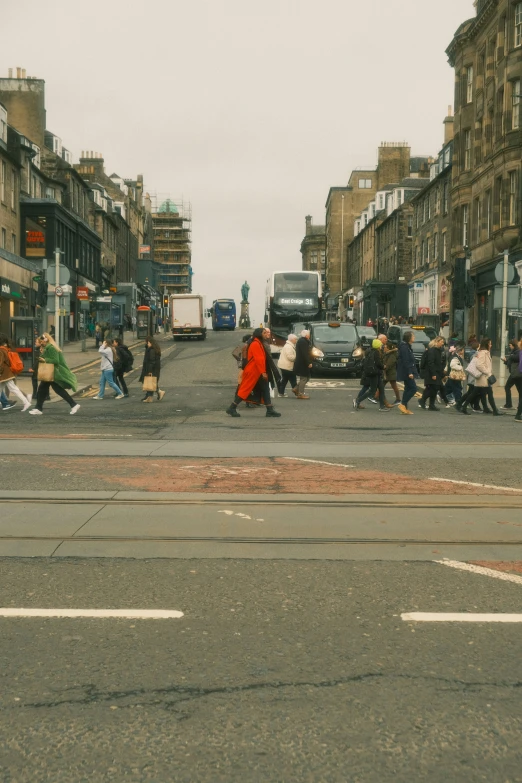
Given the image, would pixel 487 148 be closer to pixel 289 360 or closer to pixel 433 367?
pixel 289 360

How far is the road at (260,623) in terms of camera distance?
3.50 m

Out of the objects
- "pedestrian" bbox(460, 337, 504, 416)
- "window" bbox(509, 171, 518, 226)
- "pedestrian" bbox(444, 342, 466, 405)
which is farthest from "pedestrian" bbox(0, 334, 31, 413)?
"window" bbox(509, 171, 518, 226)

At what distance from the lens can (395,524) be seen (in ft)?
25.9

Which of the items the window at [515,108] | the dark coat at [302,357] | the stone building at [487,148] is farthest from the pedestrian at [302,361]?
the window at [515,108]

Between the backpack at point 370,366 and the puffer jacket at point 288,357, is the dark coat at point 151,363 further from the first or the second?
the backpack at point 370,366

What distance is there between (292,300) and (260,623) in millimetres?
45023

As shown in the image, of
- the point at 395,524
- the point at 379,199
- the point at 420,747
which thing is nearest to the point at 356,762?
the point at 420,747

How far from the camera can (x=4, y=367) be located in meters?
20.2

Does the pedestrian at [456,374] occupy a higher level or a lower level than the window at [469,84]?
lower

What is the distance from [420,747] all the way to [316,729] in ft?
1.38

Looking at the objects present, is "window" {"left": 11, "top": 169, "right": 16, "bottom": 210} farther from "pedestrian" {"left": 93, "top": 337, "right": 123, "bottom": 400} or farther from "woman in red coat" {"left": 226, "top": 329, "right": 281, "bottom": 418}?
"woman in red coat" {"left": 226, "top": 329, "right": 281, "bottom": 418}

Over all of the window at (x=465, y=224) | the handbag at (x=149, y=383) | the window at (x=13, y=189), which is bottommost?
the handbag at (x=149, y=383)

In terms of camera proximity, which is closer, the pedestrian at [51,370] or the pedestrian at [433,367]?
the pedestrian at [51,370]

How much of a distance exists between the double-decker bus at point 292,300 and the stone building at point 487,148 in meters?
7.63
